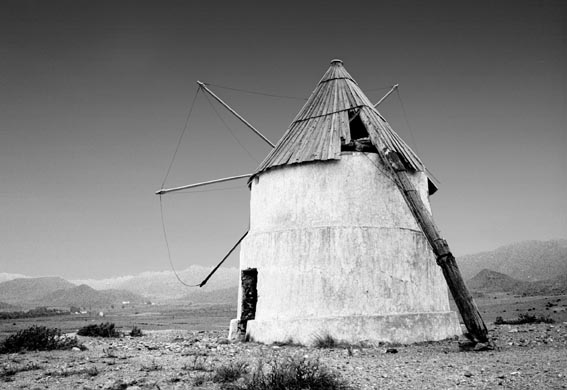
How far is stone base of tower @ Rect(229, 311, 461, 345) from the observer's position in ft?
36.9

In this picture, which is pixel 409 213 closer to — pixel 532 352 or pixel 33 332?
pixel 532 352

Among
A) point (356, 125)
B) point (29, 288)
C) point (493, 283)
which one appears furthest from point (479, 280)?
point (29, 288)

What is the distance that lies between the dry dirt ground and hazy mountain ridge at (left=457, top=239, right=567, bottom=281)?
220 feet

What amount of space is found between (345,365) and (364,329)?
284 centimetres

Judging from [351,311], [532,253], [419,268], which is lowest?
[351,311]

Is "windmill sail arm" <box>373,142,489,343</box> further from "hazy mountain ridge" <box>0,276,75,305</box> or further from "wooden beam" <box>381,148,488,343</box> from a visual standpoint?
"hazy mountain ridge" <box>0,276,75,305</box>

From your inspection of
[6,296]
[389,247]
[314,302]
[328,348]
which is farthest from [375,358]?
[6,296]

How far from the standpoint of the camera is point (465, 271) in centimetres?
8738

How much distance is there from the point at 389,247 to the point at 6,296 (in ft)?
366

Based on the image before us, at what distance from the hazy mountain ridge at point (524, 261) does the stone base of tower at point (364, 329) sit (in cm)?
6571

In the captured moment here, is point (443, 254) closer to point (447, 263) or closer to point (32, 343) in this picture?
point (447, 263)

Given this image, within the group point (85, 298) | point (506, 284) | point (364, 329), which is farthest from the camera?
point (85, 298)

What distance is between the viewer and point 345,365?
8555mm

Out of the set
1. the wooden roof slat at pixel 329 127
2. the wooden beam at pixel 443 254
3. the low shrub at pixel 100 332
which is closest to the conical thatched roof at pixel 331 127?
the wooden roof slat at pixel 329 127
